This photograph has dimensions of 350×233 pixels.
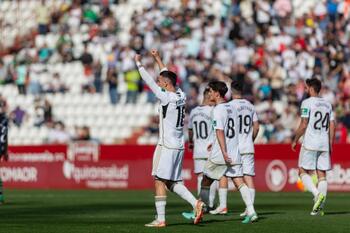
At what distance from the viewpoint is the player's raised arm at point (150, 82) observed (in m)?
17.7

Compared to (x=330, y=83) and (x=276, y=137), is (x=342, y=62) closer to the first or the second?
(x=330, y=83)

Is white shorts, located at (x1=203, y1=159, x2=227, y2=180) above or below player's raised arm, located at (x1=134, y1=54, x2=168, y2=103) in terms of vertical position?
below

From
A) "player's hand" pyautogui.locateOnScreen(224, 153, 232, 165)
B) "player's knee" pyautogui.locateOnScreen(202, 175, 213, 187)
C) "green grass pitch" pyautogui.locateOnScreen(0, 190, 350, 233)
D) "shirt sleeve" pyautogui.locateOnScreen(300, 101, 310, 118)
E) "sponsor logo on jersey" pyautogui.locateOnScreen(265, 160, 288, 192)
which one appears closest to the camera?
"green grass pitch" pyautogui.locateOnScreen(0, 190, 350, 233)

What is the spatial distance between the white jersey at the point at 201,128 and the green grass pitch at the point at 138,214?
51.7 inches

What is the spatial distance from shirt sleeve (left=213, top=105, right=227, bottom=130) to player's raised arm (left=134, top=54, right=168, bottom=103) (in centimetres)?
116

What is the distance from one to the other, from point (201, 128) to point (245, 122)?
2094mm

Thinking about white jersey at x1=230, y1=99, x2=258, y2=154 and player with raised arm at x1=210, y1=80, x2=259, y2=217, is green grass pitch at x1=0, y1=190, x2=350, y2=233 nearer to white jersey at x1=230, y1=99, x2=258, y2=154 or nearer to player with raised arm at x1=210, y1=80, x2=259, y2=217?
player with raised arm at x1=210, y1=80, x2=259, y2=217

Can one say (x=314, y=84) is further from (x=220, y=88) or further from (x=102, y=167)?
(x=102, y=167)

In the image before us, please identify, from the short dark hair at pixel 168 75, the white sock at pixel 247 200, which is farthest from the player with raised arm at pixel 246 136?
the short dark hair at pixel 168 75

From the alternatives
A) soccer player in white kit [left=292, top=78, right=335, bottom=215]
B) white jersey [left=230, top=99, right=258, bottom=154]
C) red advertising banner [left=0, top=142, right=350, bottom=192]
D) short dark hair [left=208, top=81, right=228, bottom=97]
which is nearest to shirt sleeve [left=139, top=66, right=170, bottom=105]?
short dark hair [left=208, top=81, right=228, bottom=97]

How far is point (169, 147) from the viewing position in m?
18.6

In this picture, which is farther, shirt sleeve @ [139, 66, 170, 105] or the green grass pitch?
the green grass pitch

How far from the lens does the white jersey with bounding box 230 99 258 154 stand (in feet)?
70.0

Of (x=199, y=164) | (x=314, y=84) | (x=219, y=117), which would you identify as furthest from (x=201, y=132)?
(x=219, y=117)
